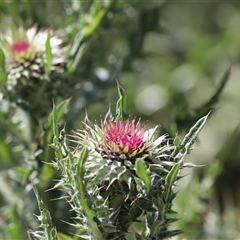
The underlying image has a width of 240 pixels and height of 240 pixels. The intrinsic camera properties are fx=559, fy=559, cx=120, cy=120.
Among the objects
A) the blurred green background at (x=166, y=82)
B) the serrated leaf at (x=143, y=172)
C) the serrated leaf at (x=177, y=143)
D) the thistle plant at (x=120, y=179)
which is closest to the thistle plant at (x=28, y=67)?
the blurred green background at (x=166, y=82)

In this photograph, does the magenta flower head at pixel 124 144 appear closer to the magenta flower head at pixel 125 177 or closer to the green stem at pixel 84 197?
the magenta flower head at pixel 125 177

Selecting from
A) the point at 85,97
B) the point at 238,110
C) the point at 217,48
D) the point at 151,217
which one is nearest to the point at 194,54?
the point at 217,48

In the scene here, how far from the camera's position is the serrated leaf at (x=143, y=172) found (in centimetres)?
175

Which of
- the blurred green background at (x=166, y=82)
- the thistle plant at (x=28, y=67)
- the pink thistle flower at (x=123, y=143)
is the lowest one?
the blurred green background at (x=166, y=82)

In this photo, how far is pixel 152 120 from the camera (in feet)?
18.1

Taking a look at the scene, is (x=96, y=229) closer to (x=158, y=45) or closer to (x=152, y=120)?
(x=152, y=120)

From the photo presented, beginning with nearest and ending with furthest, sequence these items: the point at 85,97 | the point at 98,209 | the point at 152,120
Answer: the point at 98,209
the point at 85,97
the point at 152,120

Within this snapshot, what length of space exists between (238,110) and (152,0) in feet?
7.93

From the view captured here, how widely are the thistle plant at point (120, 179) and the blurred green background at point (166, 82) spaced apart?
0.33 meters

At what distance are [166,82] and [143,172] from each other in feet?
13.2

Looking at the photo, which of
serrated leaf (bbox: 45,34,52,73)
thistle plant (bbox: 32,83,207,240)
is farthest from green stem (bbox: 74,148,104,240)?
serrated leaf (bbox: 45,34,52,73)

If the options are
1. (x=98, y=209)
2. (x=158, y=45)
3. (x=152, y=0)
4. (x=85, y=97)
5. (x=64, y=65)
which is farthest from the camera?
(x=158, y=45)

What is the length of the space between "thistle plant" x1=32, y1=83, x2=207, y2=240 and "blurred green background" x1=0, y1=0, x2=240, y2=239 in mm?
333

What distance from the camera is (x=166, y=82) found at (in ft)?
18.9
